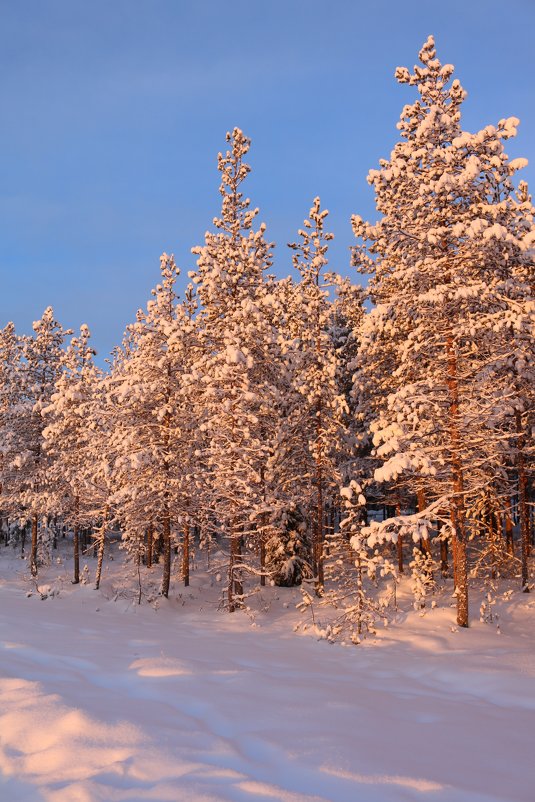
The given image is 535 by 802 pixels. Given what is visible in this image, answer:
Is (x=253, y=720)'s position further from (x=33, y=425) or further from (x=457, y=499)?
(x=33, y=425)

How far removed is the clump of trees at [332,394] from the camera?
14359mm

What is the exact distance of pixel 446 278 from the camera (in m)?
15.0

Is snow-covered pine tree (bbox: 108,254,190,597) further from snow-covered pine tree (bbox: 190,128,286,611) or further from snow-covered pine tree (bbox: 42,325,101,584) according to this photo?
snow-covered pine tree (bbox: 42,325,101,584)

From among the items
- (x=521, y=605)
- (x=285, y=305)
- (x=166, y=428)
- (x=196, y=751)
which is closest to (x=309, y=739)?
(x=196, y=751)

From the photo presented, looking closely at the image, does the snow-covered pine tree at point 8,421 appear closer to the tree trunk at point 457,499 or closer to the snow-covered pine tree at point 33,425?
the snow-covered pine tree at point 33,425

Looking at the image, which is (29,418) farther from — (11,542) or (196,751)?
(196,751)

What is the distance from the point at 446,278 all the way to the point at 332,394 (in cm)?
749

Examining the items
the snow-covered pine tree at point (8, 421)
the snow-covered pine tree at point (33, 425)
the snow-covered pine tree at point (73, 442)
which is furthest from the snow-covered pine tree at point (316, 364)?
the snow-covered pine tree at point (8, 421)

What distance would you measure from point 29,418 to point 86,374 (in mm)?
4020

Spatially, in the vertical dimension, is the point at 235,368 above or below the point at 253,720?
above

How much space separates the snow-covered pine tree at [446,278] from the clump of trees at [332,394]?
6 cm

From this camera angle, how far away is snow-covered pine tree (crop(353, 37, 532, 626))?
14.0m

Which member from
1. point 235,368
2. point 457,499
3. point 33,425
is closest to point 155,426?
point 235,368

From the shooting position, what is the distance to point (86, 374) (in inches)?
1157
